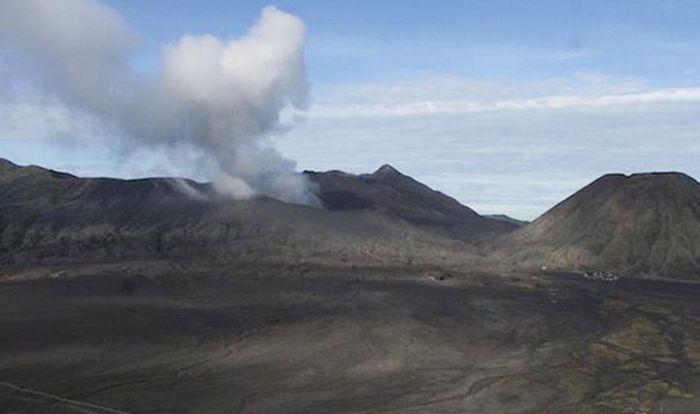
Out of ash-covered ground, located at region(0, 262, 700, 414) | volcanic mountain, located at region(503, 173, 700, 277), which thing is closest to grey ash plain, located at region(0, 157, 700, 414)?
ash-covered ground, located at region(0, 262, 700, 414)

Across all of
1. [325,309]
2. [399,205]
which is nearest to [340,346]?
[325,309]

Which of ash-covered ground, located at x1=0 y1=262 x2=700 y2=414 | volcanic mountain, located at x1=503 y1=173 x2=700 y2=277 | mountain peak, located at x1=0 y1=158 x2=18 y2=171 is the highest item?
mountain peak, located at x1=0 y1=158 x2=18 y2=171

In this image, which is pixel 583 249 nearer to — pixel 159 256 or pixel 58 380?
pixel 159 256

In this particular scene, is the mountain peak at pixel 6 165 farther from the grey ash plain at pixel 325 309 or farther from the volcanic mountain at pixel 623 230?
the volcanic mountain at pixel 623 230

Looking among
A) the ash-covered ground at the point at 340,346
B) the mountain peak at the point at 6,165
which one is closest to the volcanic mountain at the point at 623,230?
the ash-covered ground at the point at 340,346

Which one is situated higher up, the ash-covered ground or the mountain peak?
the mountain peak

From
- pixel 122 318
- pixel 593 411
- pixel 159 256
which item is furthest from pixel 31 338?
pixel 159 256

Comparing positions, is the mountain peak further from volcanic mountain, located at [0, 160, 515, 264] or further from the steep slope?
the steep slope

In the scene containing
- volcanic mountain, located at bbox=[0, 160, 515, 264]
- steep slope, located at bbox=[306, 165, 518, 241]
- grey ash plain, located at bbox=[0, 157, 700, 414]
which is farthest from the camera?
steep slope, located at bbox=[306, 165, 518, 241]
